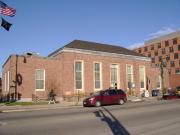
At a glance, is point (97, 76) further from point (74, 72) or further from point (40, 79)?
point (40, 79)

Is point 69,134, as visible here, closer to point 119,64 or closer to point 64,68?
point 64,68

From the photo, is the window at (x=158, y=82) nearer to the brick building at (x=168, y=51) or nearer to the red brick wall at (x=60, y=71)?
the red brick wall at (x=60, y=71)

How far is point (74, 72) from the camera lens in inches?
1599

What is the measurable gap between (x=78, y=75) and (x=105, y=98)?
15.4 metres

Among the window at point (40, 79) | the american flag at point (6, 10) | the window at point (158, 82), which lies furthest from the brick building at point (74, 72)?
the american flag at point (6, 10)

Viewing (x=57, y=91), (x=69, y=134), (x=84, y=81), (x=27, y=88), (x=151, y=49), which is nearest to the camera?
(x=69, y=134)

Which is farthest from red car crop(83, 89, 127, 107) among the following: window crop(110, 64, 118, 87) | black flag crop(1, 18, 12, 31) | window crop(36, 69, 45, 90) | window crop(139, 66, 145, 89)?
window crop(139, 66, 145, 89)

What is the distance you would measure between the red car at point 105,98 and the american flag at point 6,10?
Answer: 1162 centimetres

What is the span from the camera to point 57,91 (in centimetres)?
3912

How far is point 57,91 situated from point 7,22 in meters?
17.5

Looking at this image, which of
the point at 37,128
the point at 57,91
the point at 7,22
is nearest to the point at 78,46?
the point at 57,91

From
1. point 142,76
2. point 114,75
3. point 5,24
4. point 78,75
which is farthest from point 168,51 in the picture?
point 5,24

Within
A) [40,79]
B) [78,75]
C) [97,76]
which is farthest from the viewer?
[97,76]

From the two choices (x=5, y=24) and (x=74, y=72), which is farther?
(x=74, y=72)
